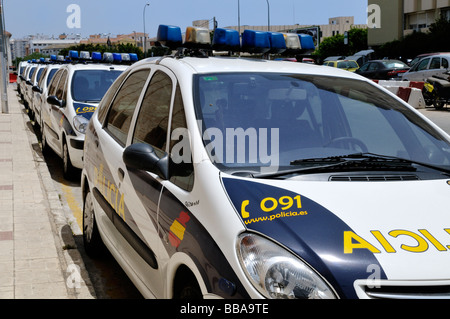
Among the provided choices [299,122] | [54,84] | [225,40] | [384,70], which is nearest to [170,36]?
[225,40]

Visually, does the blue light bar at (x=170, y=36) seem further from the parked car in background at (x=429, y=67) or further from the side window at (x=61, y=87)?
the parked car in background at (x=429, y=67)

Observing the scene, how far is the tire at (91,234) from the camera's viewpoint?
194 inches

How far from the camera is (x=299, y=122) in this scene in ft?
11.0

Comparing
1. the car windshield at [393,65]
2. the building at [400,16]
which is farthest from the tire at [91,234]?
the building at [400,16]

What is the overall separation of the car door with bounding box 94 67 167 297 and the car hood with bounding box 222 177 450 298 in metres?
0.80

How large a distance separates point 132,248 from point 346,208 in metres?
1.59

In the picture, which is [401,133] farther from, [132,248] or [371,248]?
[132,248]

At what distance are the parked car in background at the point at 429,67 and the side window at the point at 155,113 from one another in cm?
2051

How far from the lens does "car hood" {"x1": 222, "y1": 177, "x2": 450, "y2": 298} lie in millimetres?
2236

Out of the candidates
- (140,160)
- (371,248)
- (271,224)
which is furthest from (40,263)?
(371,248)

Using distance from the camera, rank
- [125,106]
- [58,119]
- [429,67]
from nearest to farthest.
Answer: [125,106]
[58,119]
[429,67]

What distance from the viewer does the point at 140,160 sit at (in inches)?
122

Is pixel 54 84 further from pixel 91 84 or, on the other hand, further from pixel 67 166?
pixel 67 166

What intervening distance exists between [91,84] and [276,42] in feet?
18.1
